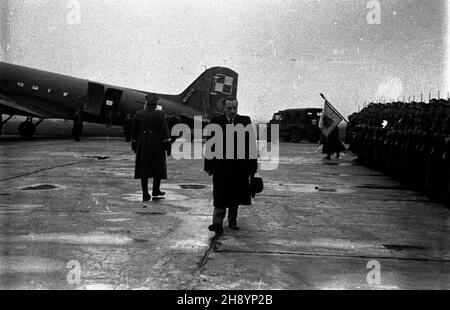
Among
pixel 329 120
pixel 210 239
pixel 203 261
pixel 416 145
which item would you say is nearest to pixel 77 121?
pixel 329 120

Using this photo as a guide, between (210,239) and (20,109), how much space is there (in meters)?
23.4

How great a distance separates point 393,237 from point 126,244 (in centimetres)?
346

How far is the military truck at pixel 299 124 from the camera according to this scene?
34.2 metres

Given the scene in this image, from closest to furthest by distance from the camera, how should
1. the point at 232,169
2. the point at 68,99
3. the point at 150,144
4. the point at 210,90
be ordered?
the point at 232,169, the point at 150,144, the point at 68,99, the point at 210,90

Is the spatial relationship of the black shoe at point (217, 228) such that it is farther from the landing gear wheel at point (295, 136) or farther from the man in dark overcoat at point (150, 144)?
the landing gear wheel at point (295, 136)

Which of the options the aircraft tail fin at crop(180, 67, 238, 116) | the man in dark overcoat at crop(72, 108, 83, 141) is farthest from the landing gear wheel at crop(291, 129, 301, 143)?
the man in dark overcoat at crop(72, 108, 83, 141)

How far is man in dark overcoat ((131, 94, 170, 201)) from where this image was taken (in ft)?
31.8

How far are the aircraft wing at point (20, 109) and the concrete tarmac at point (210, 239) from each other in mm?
16261

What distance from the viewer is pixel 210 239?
6.64 meters

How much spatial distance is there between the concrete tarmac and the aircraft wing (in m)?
16.3

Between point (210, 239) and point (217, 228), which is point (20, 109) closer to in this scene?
point (217, 228)

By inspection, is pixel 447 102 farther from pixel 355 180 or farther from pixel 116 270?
pixel 116 270

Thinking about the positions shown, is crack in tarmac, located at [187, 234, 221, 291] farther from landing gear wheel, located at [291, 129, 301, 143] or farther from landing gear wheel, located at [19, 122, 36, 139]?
landing gear wheel, located at [291, 129, 301, 143]
